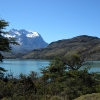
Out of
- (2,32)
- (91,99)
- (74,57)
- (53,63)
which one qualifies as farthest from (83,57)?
(91,99)

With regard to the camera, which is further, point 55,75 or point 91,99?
point 55,75

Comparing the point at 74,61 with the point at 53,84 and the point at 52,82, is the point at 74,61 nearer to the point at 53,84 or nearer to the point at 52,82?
the point at 52,82

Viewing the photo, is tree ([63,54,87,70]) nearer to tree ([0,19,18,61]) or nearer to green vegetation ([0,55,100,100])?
green vegetation ([0,55,100,100])

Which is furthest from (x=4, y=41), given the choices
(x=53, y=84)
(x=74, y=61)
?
(x=74, y=61)

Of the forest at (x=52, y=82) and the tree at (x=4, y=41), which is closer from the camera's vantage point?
the forest at (x=52, y=82)

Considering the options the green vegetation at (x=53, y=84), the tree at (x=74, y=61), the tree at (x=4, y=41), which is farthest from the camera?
the tree at (x=74, y=61)

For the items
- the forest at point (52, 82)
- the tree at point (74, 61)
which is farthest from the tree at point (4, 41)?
the tree at point (74, 61)

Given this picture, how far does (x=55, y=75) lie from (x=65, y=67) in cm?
334

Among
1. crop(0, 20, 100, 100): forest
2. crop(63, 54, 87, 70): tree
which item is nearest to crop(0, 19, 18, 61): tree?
crop(0, 20, 100, 100): forest

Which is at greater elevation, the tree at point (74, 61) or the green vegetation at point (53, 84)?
the tree at point (74, 61)

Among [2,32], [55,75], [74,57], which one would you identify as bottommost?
[55,75]

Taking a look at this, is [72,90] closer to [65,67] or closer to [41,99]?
[41,99]

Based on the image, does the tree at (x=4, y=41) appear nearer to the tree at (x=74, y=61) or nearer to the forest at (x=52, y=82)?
the forest at (x=52, y=82)

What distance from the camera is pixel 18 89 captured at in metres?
10.4
